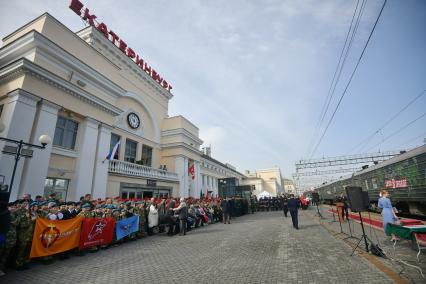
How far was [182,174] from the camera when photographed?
24.1 meters

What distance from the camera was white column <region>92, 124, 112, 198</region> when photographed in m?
14.2

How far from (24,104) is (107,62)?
344 inches

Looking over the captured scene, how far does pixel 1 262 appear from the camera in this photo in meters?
5.61

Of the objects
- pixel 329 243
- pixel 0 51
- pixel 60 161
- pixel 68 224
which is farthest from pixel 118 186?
pixel 329 243

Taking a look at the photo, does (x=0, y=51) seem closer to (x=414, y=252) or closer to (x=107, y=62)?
(x=107, y=62)

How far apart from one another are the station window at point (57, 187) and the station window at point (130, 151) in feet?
22.5

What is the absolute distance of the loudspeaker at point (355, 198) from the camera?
6711mm

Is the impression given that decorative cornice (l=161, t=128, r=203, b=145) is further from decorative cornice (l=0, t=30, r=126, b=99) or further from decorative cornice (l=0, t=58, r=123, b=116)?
decorative cornice (l=0, t=30, r=126, b=99)

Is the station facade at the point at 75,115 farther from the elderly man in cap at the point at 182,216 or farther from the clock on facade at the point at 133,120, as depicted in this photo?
the elderly man in cap at the point at 182,216

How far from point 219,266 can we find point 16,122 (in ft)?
36.6

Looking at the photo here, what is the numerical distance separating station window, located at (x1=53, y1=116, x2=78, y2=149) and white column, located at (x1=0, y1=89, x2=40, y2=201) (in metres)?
2.11

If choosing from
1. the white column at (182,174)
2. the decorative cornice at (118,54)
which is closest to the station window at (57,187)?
the decorative cornice at (118,54)

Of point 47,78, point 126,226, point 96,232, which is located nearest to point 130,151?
point 47,78

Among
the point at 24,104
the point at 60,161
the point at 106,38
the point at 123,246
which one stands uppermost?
the point at 106,38
